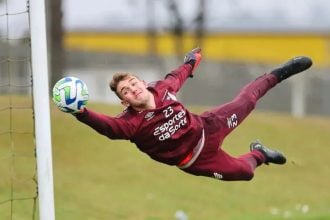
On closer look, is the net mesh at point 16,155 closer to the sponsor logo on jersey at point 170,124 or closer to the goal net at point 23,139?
the goal net at point 23,139

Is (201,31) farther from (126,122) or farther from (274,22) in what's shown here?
(126,122)

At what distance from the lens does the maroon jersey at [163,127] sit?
25.4ft

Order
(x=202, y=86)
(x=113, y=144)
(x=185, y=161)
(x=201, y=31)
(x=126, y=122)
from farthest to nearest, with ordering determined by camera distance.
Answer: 1. (x=201, y=31)
2. (x=202, y=86)
3. (x=113, y=144)
4. (x=185, y=161)
5. (x=126, y=122)

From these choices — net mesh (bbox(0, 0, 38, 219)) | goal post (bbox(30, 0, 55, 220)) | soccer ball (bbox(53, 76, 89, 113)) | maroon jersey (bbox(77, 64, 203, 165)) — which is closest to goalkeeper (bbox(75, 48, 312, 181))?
maroon jersey (bbox(77, 64, 203, 165))

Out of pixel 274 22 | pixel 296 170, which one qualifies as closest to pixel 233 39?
pixel 274 22

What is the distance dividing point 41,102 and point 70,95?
3.28 feet

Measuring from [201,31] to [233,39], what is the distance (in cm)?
1068

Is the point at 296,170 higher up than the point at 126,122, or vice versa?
the point at 126,122

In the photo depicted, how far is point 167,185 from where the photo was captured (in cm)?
1586

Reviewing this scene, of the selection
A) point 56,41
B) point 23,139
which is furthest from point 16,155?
point 56,41

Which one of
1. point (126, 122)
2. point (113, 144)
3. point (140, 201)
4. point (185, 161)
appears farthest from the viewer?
point (113, 144)

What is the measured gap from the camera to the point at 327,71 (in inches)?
1266

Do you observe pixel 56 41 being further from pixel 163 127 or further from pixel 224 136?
pixel 163 127

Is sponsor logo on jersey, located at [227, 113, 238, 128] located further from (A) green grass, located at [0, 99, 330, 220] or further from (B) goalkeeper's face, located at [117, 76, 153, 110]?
(A) green grass, located at [0, 99, 330, 220]
